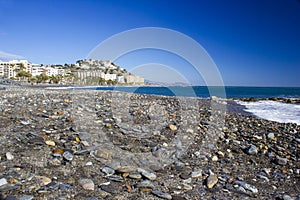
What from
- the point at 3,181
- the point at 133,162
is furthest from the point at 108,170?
the point at 3,181

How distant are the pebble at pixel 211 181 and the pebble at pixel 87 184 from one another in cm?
140

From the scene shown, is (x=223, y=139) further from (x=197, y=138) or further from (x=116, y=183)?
(x=116, y=183)

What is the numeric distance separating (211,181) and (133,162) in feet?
3.59

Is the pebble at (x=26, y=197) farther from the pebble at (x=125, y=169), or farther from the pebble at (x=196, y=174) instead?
the pebble at (x=196, y=174)

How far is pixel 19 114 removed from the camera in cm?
504

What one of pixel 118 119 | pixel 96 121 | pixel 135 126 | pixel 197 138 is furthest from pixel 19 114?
pixel 197 138

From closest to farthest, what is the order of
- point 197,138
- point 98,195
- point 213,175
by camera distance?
point 98,195, point 213,175, point 197,138

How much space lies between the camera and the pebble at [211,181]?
272cm

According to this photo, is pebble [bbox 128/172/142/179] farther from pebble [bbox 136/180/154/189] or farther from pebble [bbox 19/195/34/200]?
pebble [bbox 19/195/34/200]

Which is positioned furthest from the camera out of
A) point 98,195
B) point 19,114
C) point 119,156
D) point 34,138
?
point 19,114

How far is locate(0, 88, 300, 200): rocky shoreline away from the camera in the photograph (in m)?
2.38

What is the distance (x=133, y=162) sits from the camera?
10.3 ft

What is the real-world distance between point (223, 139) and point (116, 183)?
297 centimetres

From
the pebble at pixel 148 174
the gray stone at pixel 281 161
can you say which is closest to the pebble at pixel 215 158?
the gray stone at pixel 281 161
